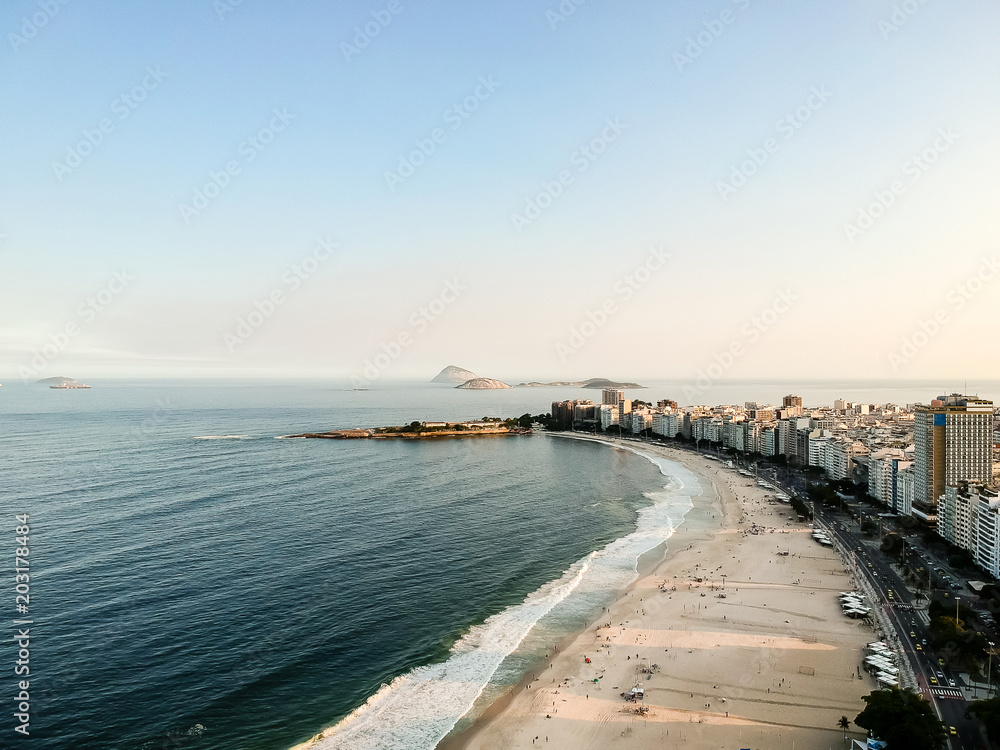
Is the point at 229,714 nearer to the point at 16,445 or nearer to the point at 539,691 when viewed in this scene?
the point at 539,691

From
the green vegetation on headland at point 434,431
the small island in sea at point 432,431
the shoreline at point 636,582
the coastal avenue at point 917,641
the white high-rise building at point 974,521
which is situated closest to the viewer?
the coastal avenue at point 917,641

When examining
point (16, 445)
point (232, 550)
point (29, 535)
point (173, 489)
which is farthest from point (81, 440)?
point (232, 550)

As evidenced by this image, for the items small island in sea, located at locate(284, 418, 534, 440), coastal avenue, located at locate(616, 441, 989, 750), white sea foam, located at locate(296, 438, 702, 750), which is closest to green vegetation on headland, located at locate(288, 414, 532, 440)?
small island in sea, located at locate(284, 418, 534, 440)

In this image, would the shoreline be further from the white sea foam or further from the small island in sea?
the small island in sea

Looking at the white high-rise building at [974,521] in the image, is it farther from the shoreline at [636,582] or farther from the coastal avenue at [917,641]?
the shoreline at [636,582]

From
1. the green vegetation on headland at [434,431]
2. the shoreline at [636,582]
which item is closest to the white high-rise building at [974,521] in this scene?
the shoreline at [636,582]

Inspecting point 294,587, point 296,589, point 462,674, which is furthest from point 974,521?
point 294,587
